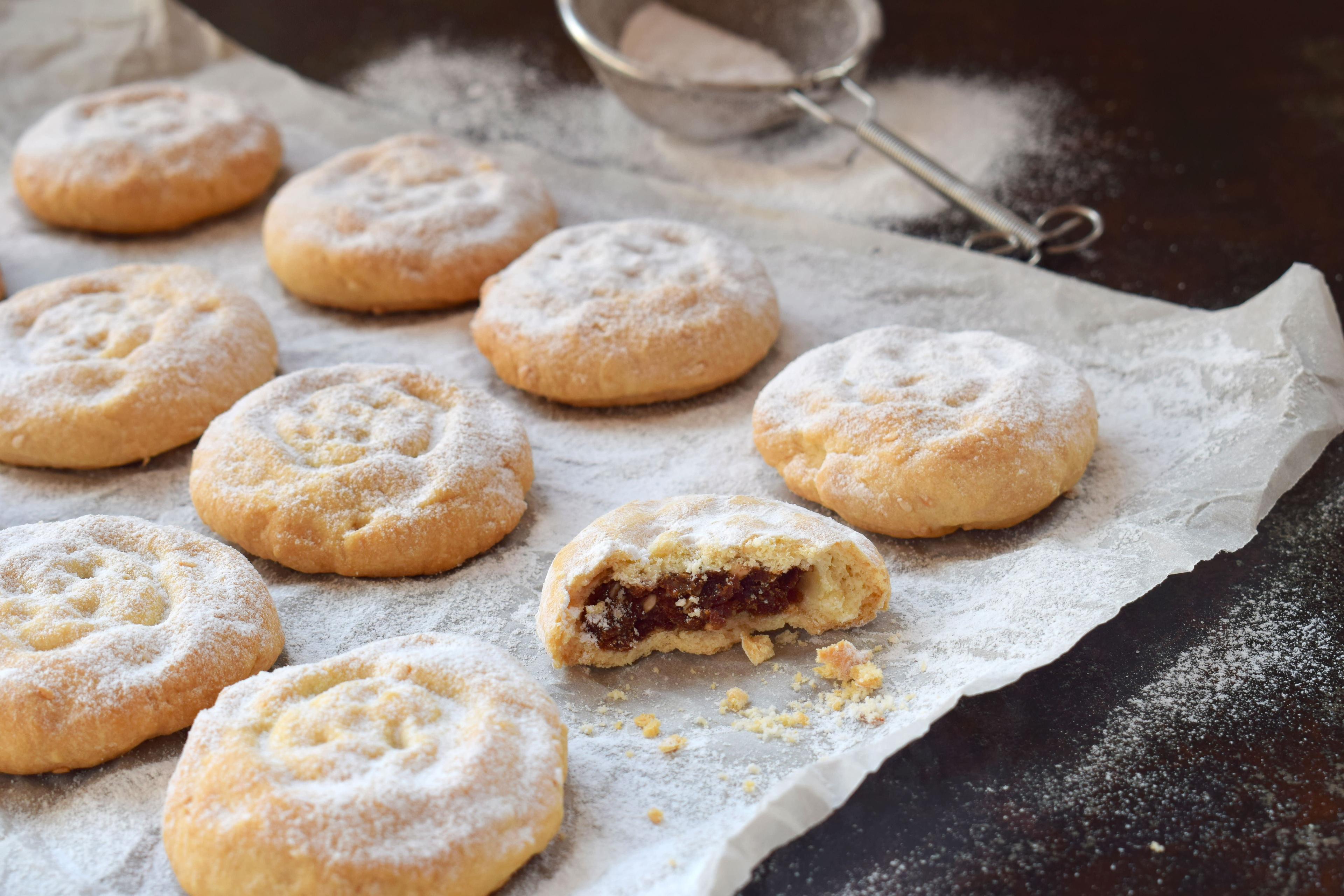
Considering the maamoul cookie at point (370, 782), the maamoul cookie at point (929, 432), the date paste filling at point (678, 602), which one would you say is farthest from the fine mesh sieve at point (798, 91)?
the maamoul cookie at point (370, 782)

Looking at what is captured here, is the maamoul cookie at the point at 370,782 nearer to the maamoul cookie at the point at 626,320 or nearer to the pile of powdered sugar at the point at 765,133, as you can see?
the maamoul cookie at the point at 626,320

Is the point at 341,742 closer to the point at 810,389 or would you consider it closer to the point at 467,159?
the point at 810,389

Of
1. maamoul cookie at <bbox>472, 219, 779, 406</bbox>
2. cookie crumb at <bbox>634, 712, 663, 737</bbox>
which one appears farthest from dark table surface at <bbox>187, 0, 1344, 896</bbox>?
maamoul cookie at <bbox>472, 219, 779, 406</bbox>

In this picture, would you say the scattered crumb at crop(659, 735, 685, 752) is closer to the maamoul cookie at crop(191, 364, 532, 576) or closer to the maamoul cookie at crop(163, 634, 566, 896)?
the maamoul cookie at crop(163, 634, 566, 896)

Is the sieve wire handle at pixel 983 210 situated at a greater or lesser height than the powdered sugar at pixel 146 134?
greater

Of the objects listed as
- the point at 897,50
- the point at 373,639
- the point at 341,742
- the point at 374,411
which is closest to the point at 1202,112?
the point at 897,50

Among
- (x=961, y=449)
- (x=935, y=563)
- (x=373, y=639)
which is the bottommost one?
(x=373, y=639)
